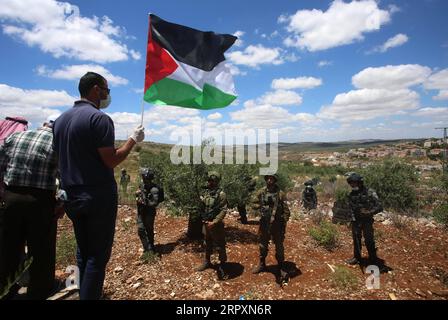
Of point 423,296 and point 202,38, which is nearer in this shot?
point 202,38

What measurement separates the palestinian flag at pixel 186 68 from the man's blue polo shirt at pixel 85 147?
137 centimetres

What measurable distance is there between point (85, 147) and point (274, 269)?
4.41 metres

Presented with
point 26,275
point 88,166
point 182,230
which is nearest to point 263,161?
point 182,230

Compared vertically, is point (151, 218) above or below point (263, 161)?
below

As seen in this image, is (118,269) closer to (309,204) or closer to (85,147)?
(85,147)

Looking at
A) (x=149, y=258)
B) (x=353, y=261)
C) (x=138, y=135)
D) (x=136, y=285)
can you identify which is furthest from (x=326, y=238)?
(x=138, y=135)

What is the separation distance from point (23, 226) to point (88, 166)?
1216 millimetres

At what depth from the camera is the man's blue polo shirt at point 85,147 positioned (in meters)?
2.50

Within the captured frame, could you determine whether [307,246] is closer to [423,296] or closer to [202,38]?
[423,296]

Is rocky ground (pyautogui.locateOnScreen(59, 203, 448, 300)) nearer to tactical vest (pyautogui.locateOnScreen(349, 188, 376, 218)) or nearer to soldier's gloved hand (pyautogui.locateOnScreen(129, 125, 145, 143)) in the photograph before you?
tactical vest (pyautogui.locateOnScreen(349, 188, 376, 218))

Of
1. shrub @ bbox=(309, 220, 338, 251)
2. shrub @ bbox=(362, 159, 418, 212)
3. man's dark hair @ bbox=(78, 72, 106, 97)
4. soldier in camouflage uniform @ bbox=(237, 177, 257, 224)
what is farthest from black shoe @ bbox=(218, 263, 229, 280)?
shrub @ bbox=(362, 159, 418, 212)

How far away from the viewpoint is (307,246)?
23.7 feet

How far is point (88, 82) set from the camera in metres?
2.73

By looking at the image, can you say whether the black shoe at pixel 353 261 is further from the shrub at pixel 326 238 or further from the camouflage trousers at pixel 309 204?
the camouflage trousers at pixel 309 204
